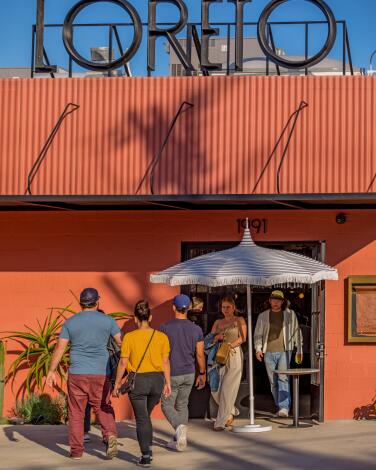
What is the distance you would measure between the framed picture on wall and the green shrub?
436 cm

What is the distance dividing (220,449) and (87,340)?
223cm

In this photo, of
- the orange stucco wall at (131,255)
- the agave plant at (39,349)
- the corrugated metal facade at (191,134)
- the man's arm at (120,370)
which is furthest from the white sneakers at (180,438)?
the corrugated metal facade at (191,134)

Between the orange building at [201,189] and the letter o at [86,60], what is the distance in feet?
1.82

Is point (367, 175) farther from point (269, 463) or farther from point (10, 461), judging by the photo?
point (10, 461)

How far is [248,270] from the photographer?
13281 mm

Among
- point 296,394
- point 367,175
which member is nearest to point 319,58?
point 367,175

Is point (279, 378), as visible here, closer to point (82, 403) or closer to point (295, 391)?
point (295, 391)

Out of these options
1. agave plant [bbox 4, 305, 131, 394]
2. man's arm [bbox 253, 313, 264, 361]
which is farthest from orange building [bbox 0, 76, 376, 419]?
man's arm [bbox 253, 313, 264, 361]

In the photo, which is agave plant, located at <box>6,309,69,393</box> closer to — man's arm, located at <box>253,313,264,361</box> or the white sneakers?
man's arm, located at <box>253,313,264,361</box>

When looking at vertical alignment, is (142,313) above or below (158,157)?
below

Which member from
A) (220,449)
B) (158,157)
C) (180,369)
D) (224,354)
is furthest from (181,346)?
(158,157)

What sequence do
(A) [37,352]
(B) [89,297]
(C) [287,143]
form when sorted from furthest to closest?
(A) [37,352], (C) [287,143], (B) [89,297]

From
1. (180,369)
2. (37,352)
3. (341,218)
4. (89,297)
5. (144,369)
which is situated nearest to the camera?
(144,369)

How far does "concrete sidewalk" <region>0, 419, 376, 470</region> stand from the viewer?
11375 millimetres
